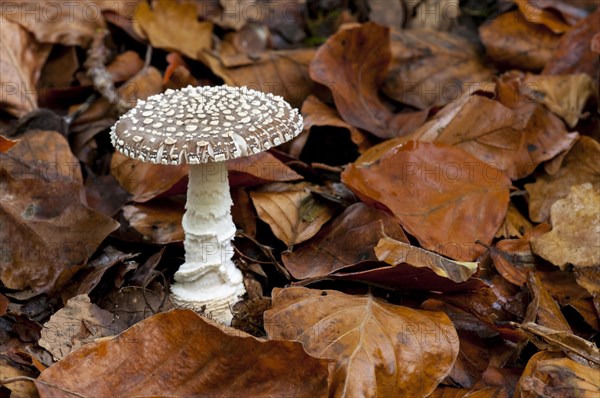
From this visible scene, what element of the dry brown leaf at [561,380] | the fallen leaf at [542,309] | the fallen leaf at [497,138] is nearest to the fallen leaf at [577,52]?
the fallen leaf at [497,138]

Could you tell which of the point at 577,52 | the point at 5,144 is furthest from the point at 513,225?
the point at 5,144

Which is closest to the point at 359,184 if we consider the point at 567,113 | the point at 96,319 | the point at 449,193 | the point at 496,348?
the point at 449,193

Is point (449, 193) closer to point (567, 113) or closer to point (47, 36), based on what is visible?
point (567, 113)

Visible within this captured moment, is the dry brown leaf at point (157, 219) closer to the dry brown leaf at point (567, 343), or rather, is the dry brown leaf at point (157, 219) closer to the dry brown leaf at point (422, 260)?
the dry brown leaf at point (422, 260)

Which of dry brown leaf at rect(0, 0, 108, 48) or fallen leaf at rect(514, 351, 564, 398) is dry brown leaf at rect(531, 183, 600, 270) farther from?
dry brown leaf at rect(0, 0, 108, 48)

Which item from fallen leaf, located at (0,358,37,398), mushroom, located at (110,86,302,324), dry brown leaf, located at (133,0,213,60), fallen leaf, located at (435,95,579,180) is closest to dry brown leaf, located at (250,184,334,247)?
mushroom, located at (110,86,302,324)
